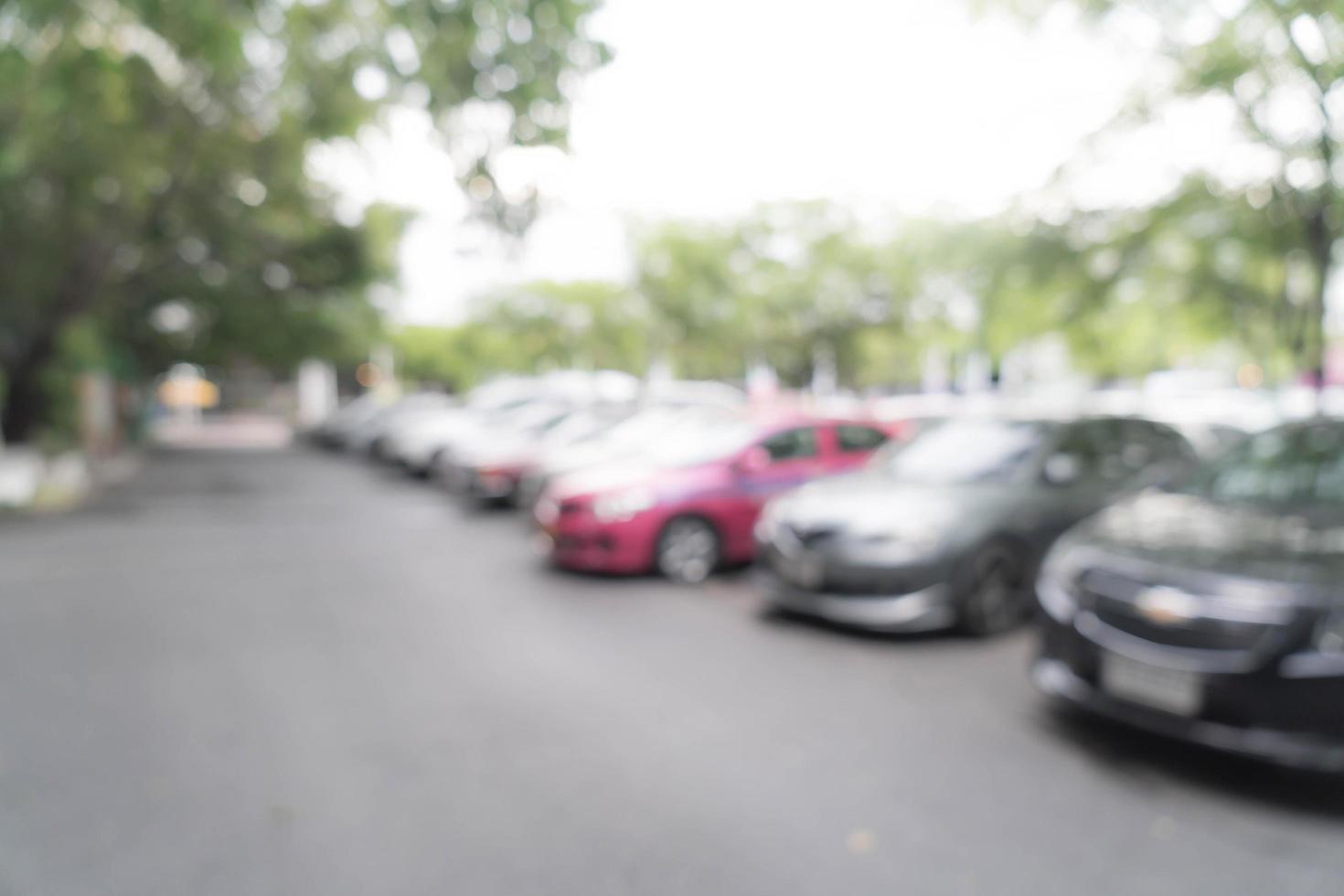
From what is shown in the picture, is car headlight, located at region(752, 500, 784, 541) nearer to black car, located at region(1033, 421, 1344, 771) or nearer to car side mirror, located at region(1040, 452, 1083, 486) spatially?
car side mirror, located at region(1040, 452, 1083, 486)

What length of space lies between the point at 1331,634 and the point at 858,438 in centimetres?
595

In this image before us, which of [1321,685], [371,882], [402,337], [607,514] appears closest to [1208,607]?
[1321,685]

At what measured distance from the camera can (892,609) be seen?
20.9ft

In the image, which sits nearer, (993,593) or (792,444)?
(993,593)

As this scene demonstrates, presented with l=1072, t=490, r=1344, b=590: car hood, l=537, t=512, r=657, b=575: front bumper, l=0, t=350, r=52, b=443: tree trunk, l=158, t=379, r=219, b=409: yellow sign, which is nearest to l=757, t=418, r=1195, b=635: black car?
l=1072, t=490, r=1344, b=590: car hood

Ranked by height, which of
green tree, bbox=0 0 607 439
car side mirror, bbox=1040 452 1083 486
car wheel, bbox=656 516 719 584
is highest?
green tree, bbox=0 0 607 439

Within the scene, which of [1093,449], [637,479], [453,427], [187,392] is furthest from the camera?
[187,392]

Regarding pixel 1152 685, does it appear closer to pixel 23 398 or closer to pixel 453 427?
pixel 453 427

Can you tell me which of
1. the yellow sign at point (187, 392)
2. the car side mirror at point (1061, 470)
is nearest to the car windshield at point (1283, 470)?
the car side mirror at point (1061, 470)

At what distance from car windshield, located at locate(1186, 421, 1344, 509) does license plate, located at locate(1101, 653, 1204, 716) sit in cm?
122

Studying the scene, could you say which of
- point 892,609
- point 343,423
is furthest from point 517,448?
point 343,423

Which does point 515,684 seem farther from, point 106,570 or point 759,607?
point 106,570

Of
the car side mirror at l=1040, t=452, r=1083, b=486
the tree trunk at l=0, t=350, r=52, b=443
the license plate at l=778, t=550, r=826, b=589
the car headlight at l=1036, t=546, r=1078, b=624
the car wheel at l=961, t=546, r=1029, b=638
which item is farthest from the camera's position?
the tree trunk at l=0, t=350, r=52, b=443

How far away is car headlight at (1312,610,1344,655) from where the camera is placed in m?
3.73
